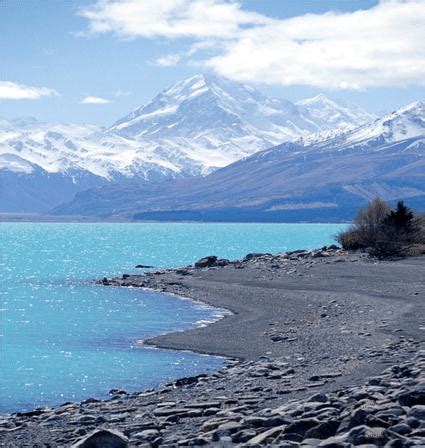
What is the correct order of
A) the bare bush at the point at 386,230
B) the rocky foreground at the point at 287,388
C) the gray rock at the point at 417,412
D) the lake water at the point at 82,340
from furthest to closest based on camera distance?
the bare bush at the point at 386,230
the lake water at the point at 82,340
the rocky foreground at the point at 287,388
the gray rock at the point at 417,412

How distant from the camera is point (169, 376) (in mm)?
23219

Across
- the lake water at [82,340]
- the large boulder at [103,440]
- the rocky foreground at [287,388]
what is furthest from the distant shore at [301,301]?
the large boulder at [103,440]

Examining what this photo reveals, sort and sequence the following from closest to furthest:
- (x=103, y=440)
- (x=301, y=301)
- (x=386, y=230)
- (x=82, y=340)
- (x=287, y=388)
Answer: (x=103, y=440), (x=287, y=388), (x=82, y=340), (x=301, y=301), (x=386, y=230)

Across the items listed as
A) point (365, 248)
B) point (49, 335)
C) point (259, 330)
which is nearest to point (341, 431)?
point (259, 330)

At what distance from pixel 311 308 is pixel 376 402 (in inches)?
915

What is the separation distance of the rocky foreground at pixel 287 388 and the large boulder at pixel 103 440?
0.6 inches

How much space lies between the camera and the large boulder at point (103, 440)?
12.4m

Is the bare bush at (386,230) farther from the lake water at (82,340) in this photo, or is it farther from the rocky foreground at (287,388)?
the lake water at (82,340)

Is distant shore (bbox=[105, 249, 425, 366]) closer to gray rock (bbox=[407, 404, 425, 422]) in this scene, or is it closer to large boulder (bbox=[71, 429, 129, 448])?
gray rock (bbox=[407, 404, 425, 422])

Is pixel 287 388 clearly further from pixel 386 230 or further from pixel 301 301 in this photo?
pixel 386 230

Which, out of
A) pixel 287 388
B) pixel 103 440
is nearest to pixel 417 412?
pixel 103 440

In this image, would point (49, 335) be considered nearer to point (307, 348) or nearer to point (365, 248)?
point (307, 348)

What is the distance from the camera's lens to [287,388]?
18.1 m

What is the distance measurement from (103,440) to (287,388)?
638 cm
